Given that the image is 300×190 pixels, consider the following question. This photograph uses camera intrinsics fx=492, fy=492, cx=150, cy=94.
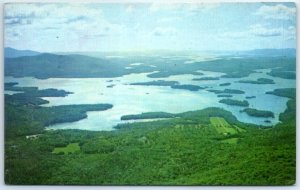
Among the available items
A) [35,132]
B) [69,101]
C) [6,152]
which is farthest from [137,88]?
[6,152]

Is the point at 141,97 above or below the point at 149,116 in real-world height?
above

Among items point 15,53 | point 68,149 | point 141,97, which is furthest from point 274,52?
point 15,53

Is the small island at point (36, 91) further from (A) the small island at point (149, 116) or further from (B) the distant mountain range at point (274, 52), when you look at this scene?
(B) the distant mountain range at point (274, 52)

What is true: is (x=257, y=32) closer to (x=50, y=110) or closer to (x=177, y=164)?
(x=177, y=164)

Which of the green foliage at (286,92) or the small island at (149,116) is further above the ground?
the green foliage at (286,92)

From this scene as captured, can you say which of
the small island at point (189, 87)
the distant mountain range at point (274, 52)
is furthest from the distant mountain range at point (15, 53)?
the distant mountain range at point (274, 52)

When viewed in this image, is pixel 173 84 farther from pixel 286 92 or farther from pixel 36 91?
pixel 36 91

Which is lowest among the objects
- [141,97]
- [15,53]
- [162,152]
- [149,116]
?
[162,152]

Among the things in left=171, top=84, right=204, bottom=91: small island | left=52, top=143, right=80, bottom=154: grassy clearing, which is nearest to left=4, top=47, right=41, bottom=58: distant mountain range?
left=52, top=143, right=80, bottom=154: grassy clearing
